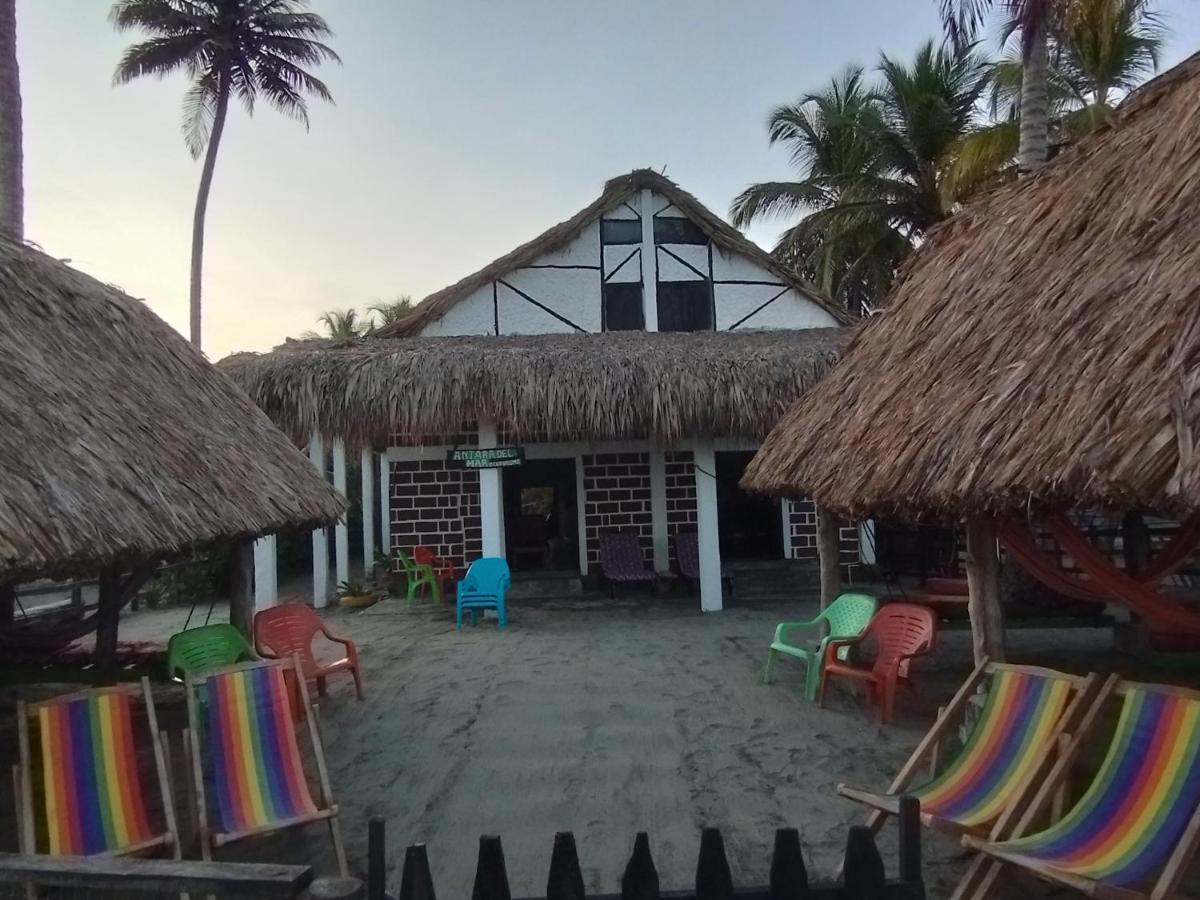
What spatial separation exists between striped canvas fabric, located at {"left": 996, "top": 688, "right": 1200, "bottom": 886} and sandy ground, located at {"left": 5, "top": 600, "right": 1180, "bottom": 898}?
0.60m

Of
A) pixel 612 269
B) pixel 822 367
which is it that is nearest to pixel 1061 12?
pixel 822 367

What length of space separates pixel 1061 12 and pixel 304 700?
8.47 metres

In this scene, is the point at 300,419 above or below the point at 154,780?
above

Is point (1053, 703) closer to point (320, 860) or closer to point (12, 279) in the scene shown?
point (320, 860)

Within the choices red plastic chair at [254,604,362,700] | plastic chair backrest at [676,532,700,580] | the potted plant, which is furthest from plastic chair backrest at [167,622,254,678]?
plastic chair backrest at [676,532,700,580]

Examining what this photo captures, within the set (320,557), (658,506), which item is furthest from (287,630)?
(658,506)

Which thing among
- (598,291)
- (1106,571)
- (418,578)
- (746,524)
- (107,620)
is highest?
(598,291)

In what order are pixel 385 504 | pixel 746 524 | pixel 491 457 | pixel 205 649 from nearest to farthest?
pixel 205 649, pixel 491 457, pixel 746 524, pixel 385 504

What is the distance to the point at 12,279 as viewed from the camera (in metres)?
4.77

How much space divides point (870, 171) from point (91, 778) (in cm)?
1769

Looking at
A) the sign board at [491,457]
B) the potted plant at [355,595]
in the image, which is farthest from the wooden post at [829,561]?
the potted plant at [355,595]

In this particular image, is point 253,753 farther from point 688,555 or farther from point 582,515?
point 582,515

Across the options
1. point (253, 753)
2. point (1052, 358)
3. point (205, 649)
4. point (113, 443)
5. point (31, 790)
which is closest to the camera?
point (31, 790)

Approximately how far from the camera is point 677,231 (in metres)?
12.5
